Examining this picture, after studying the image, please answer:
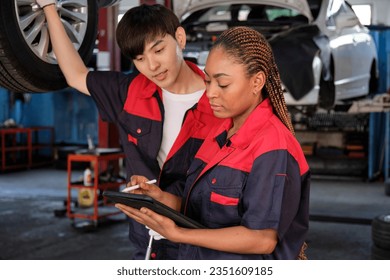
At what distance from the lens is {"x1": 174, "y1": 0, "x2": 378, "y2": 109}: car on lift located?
423cm

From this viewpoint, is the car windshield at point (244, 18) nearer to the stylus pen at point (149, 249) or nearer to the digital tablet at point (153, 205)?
the stylus pen at point (149, 249)

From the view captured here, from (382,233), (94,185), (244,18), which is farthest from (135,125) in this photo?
(244,18)

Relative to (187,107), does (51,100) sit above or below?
below

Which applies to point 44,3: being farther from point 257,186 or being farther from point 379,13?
point 379,13

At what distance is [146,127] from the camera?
4.57 ft

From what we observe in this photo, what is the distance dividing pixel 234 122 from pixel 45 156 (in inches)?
342

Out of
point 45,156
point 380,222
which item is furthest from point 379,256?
point 45,156

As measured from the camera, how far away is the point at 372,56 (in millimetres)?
5676

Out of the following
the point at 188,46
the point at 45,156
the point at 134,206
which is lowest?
the point at 45,156

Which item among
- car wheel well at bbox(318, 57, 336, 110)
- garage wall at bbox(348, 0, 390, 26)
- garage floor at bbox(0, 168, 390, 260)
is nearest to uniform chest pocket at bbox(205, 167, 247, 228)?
garage floor at bbox(0, 168, 390, 260)

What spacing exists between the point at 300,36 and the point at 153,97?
317cm

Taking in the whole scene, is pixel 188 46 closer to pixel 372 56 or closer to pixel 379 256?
pixel 372 56

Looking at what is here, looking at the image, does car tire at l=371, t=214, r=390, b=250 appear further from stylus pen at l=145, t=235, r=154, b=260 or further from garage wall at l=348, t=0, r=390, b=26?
garage wall at l=348, t=0, r=390, b=26
